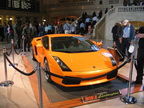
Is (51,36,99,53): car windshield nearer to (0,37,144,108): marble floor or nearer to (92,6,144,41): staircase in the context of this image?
(0,37,144,108): marble floor

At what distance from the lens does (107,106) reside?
11.1 feet

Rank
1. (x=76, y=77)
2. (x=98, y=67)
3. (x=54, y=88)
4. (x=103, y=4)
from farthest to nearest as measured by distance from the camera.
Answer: (x=103, y=4) < (x=54, y=88) < (x=98, y=67) < (x=76, y=77)

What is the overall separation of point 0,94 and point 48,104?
1.33 m

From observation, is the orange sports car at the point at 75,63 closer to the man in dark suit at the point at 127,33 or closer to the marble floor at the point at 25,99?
the marble floor at the point at 25,99

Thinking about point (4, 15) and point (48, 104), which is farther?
point (4, 15)

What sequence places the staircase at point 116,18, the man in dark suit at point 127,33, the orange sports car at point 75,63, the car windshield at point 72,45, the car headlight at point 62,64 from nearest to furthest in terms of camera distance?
the orange sports car at point 75,63 → the car headlight at point 62,64 → the car windshield at point 72,45 → the man in dark suit at point 127,33 → the staircase at point 116,18

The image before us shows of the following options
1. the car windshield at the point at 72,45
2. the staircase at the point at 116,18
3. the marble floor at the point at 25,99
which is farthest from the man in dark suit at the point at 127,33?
the staircase at the point at 116,18

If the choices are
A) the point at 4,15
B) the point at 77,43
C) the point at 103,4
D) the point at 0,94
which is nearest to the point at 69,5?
the point at 103,4

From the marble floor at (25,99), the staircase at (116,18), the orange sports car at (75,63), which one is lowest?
the marble floor at (25,99)

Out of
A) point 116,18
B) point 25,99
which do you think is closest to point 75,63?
point 25,99

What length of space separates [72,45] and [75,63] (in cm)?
116

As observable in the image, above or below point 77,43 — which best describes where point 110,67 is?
below

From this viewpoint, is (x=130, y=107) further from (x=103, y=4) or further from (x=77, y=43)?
(x=103, y=4)

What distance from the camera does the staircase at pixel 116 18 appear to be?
16.2 meters
